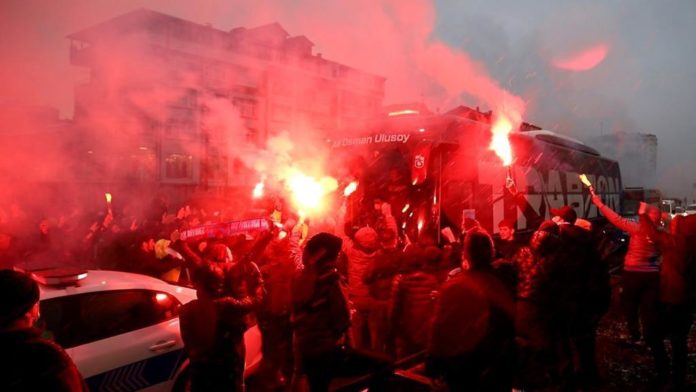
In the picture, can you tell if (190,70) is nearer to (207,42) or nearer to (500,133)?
(207,42)

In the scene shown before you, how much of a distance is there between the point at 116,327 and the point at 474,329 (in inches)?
113

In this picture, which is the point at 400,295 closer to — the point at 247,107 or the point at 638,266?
the point at 638,266

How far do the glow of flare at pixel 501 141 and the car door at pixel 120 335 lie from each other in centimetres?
699

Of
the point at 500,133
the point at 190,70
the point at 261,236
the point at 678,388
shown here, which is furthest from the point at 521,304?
the point at 190,70

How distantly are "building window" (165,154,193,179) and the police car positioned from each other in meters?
16.0

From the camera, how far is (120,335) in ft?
13.1

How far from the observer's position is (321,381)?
368cm

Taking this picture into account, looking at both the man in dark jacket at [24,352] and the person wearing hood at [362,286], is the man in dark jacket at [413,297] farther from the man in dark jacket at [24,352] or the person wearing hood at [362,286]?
the man in dark jacket at [24,352]

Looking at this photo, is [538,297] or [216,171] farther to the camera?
[216,171]

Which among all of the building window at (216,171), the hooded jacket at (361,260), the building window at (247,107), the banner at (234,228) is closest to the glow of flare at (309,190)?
the hooded jacket at (361,260)

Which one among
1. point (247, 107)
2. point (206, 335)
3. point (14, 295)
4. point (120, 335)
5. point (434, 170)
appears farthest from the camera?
point (247, 107)

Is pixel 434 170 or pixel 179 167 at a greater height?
pixel 179 167

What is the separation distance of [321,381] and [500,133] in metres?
7.51

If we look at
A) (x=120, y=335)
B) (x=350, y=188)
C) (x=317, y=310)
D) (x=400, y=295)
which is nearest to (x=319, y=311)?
(x=317, y=310)
